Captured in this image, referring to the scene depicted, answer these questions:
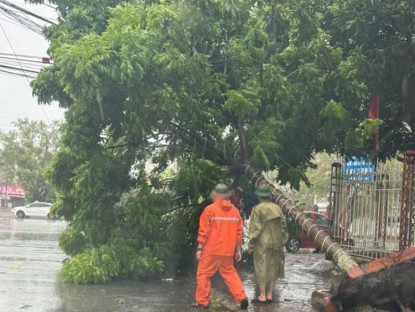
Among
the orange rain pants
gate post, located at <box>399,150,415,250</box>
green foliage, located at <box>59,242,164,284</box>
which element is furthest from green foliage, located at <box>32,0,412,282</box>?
the orange rain pants

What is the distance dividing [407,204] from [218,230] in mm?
3171

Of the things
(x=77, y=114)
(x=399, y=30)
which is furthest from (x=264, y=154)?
(x=399, y=30)

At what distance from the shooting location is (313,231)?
8602 mm

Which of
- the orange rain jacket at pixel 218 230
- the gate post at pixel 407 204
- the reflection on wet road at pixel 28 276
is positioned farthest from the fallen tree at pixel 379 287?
the reflection on wet road at pixel 28 276

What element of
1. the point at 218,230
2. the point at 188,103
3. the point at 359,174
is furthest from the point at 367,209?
the point at 188,103

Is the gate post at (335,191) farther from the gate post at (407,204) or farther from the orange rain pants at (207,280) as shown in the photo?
the orange rain pants at (207,280)

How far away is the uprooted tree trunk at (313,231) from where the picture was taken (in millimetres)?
7594

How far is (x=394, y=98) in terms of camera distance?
38.5 feet

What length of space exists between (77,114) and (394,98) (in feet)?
22.5

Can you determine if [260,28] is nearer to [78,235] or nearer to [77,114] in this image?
[77,114]

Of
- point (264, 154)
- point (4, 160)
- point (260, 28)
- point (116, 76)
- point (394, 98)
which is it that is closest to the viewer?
point (116, 76)

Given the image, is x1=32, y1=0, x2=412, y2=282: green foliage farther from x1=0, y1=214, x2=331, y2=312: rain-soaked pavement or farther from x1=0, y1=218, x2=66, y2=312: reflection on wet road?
x1=0, y1=218, x2=66, y2=312: reflection on wet road

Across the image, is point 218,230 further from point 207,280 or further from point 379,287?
point 379,287

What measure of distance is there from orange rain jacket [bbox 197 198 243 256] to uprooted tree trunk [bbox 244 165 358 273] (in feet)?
5.12
